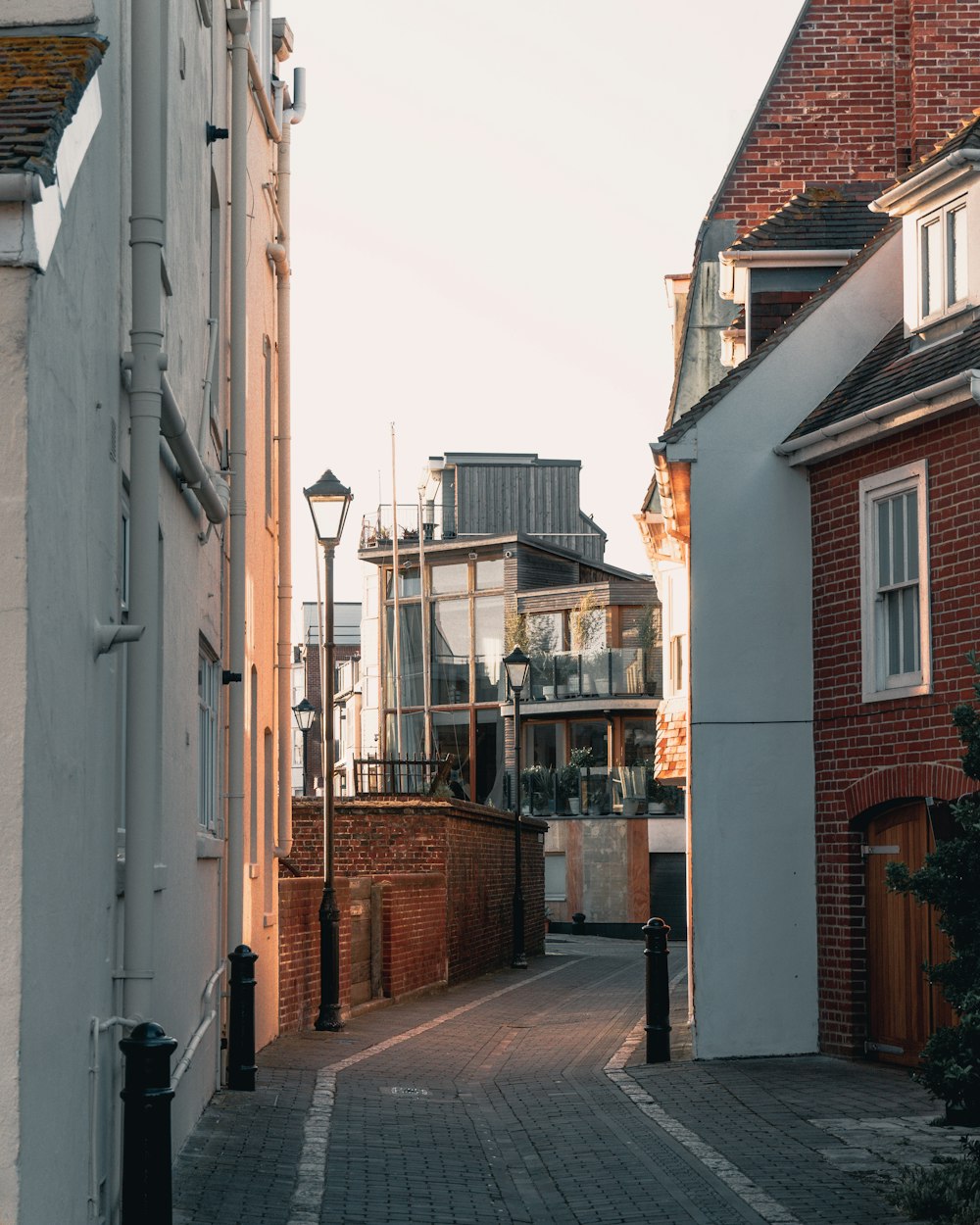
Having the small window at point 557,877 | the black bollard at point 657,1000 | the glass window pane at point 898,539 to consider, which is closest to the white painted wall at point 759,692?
the black bollard at point 657,1000

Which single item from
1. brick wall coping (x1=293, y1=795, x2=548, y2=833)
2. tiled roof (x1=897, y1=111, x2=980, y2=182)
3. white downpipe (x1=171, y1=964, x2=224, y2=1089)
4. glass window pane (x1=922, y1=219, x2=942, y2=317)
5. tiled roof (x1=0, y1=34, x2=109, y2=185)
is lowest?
white downpipe (x1=171, y1=964, x2=224, y2=1089)

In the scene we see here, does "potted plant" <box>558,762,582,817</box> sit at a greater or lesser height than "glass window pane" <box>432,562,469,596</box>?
lesser

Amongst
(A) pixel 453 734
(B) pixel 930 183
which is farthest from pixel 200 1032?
(A) pixel 453 734

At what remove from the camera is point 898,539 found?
14750 millimetres

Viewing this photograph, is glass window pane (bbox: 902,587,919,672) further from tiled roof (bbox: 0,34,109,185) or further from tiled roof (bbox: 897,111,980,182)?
tiled roof (bbox: 0,34,109,185)

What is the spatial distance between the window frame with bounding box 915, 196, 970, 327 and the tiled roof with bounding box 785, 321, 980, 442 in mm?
298

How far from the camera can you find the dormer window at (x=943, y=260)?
576 inches

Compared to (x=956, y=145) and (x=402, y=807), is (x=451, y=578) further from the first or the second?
(x=956, y=145)

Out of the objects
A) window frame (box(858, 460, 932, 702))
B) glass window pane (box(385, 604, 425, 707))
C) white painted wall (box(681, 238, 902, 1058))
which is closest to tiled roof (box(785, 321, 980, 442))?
white painted wall (box(681, 238, 902, 1058))

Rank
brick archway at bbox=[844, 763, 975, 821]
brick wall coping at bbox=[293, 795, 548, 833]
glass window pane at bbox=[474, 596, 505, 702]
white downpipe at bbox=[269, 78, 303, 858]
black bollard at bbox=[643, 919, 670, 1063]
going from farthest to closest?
glass window pane at bbox=[474, 596, 505, 702] → brick wall coping at bbox=[293, 795, 548, 833] → white downpipe at bbox=[269, 78, 303, 858] → black bollard at bbox=[643, 919, 670, 1063] → brick archway at bbox=[844, 763, 975, 821]

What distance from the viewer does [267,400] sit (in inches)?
684

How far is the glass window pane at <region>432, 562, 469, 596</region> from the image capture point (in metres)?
58.5

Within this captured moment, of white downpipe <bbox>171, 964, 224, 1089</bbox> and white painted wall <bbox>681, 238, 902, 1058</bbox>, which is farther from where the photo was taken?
white painted wall <bbox>681, 238, 902, 1058</bbox>

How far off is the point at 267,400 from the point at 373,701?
4376 centimetres
